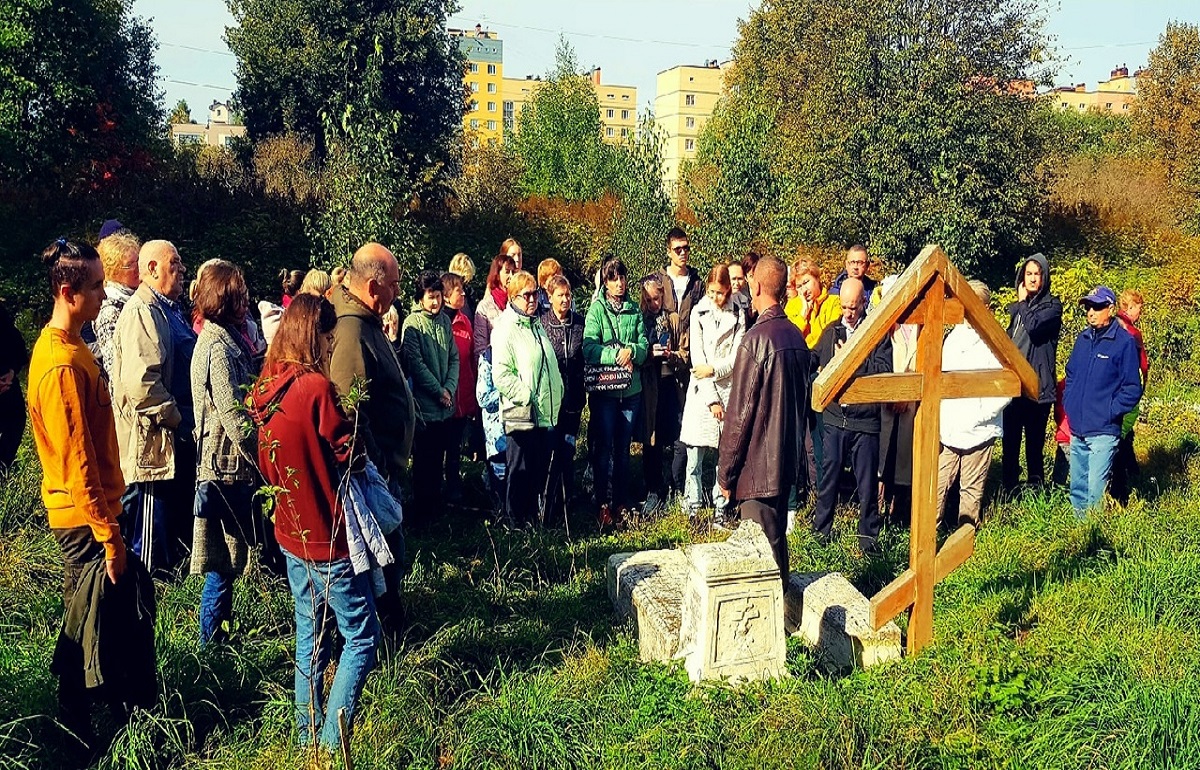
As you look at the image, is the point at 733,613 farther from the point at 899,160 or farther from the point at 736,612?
the point at 899,160

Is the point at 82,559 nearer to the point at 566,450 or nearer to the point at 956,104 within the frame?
the point at 566,450

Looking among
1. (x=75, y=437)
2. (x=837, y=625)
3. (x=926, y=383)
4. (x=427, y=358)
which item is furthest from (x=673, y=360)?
(x=75, y=437)

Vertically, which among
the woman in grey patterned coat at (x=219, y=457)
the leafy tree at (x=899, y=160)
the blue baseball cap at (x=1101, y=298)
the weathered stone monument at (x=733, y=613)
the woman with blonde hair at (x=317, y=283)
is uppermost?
the leafy tree at (x=899, y=160)

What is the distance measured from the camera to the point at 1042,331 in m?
7.46

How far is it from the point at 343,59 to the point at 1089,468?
65.6ft

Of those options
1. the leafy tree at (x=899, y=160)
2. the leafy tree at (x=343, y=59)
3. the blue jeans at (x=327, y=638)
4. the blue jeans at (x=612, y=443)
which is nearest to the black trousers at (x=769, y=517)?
the blue jeans at (x=327, y=638)

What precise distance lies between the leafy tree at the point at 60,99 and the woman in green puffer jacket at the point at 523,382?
11565mm

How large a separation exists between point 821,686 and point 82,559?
3176 mm

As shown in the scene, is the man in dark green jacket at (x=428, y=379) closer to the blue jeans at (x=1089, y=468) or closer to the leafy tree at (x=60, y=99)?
the blue jeans at (x=1089, y=468)

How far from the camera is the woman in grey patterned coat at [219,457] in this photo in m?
4.56

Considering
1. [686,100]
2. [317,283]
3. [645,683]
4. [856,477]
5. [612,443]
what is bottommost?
[645,683]

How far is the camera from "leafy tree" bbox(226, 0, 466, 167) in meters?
21.3

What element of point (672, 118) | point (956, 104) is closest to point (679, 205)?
point (956, 104)

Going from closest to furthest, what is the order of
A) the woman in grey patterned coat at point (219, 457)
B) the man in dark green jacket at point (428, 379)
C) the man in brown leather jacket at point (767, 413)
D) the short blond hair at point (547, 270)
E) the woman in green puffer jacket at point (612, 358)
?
the woman in grey patterned coat at point (219, 457) → the man in brown leather jacket at point (767, 413) → the man in dark green jacket at point (428, 379) → the woman in green puffer jacket at point (612, 358) → the short blond hair at point (547, 270)
